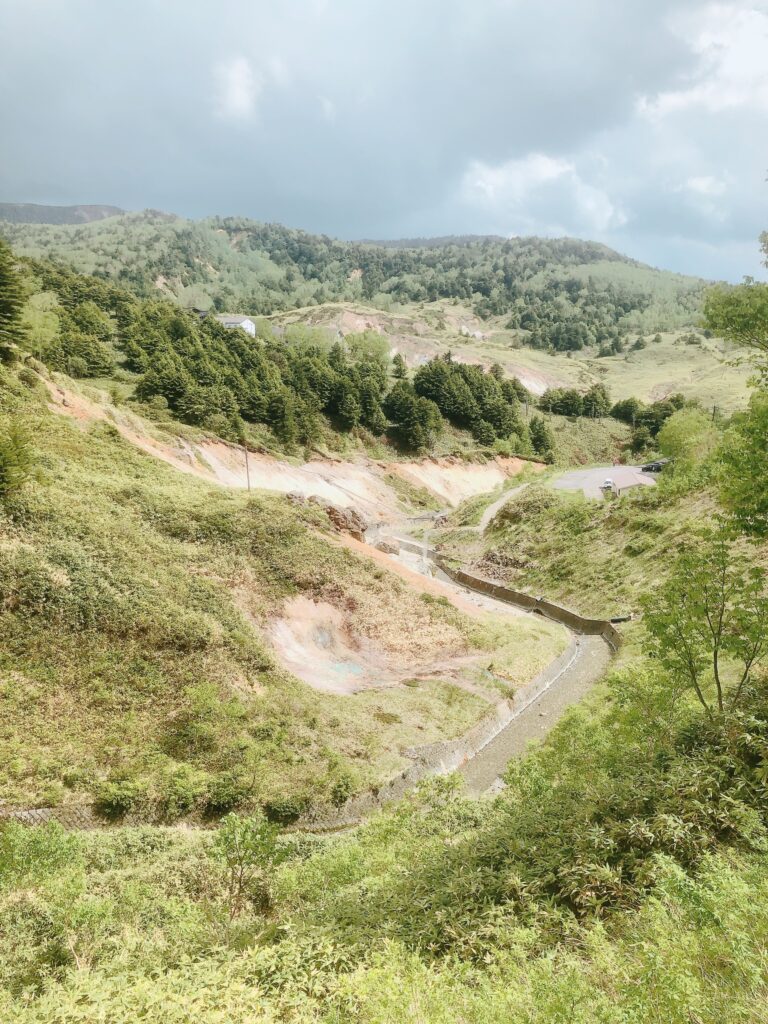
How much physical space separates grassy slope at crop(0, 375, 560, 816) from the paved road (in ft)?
112

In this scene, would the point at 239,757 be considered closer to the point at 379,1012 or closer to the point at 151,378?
the point at 379,1012

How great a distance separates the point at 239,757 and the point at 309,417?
60.2 meters

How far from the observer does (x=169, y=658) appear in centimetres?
2033

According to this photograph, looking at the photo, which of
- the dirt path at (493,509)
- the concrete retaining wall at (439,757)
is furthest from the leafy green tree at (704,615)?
the dirt path at (493,509)

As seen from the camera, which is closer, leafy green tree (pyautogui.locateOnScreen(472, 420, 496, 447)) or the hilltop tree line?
the hilltop tree line

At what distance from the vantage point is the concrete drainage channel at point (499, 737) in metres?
16.6

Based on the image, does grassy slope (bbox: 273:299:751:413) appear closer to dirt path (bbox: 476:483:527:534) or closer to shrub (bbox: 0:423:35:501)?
dirt path (bbox: 476:483:527:534)

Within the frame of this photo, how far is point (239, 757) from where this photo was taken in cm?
1781

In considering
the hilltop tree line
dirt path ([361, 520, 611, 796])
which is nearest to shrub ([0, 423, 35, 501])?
the hilltop tree line

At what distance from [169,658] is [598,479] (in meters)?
57.1

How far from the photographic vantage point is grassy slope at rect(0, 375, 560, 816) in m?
16.6

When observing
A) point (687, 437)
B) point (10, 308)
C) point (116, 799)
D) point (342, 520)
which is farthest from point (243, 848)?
point (687, 437)

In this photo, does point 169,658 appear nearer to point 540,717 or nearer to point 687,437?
point 540,717

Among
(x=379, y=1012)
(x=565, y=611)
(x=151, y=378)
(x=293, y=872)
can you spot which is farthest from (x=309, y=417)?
(x=379, y=1012)
